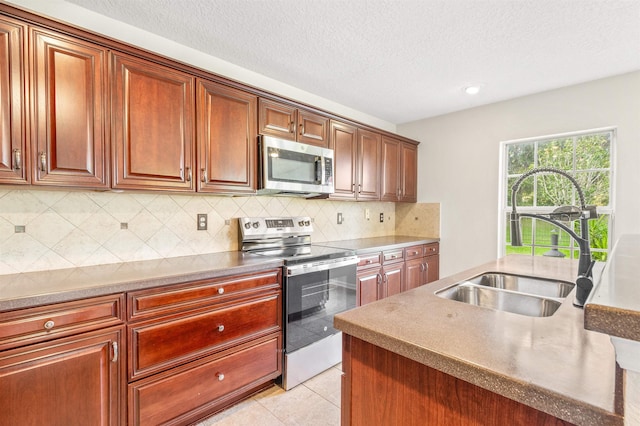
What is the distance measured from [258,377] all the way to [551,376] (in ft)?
5.94

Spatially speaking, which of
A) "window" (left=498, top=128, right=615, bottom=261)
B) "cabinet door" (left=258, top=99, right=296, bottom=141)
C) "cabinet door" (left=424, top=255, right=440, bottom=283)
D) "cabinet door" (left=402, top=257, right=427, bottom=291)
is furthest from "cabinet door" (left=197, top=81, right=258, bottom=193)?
"window" (left=498, top=128, right=615, bottom=261)

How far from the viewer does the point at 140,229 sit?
2.05 metres

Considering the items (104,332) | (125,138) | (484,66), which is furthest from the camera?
(484,66)

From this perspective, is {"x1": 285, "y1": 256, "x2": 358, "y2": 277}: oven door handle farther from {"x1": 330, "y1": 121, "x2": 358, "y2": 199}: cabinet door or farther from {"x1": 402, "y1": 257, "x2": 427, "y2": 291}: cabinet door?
{"x1": 402, "y1": 257, "x2": 427, "y2": 291}: cabinet door

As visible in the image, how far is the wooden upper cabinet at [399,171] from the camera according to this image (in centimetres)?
355

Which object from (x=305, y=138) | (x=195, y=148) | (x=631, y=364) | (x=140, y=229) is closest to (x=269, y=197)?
(x=305, y=138)

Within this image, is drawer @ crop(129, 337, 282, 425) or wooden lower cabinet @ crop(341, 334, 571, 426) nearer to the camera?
wooden lower cabinet @ crop(341, 334, 571, 426)

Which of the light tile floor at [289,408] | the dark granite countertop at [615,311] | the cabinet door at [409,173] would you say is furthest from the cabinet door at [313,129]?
the dark granite countertop at [615,311]

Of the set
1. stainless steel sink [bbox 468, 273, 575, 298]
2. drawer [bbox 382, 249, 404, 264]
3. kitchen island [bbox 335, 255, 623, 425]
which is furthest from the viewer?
drawer [bbox 382, 249, 404, 264]

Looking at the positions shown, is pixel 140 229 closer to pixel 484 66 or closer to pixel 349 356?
pixel 349 356

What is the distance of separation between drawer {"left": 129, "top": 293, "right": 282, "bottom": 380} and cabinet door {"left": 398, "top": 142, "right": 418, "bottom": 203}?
236 centimetres

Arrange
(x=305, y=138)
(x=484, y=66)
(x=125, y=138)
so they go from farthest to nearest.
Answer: (x=305, y=138)
(x=484, y=66)
(x=125, y=138)

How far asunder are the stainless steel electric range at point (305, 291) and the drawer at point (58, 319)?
1.03m

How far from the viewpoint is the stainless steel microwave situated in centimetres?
233
